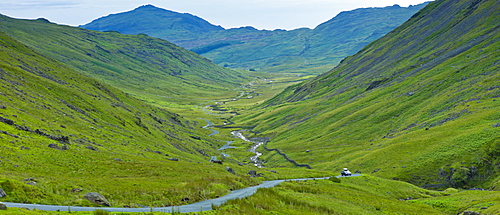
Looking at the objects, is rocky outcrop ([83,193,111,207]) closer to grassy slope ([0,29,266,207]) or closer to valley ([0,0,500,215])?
valley ([0,0,500,215])

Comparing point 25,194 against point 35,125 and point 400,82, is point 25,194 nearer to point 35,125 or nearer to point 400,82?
point 35,125

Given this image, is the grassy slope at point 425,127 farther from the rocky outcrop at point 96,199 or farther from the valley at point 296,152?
the rocky outcrop at point 96,199

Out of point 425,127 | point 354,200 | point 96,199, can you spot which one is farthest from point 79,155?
point 425,127

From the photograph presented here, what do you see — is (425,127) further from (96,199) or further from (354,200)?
(96,199)

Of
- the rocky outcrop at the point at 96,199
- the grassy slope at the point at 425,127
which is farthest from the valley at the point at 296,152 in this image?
the rocky outcrop at the point at 96,199

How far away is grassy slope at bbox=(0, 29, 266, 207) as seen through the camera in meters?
40.0

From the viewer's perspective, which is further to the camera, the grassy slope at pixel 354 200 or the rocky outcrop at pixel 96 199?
the grassy slope at pixel 354 200

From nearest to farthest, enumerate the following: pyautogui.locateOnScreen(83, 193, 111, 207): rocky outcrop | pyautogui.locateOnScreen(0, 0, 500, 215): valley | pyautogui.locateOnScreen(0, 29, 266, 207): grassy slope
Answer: pyautogui.locateOnScreen(83, 193, 111, 207): rocky outcrop → pyautogui.locateOnScreen(0, 29, 266, 207): grassy slope → pyautogui.locateOnScreen(0, 0, 500, 215): valley

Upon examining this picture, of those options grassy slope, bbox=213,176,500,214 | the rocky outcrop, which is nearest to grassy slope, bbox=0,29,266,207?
the rocky outcrop

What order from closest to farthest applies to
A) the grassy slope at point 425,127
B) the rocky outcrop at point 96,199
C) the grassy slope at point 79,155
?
1. the rocky outcrop at point 96,199
2. the grassy slope at point 79,155
3. the grassy slope at point 425,127

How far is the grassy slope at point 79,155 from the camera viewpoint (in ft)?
131

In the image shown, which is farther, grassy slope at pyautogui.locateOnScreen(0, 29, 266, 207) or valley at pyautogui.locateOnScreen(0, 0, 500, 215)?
valley at pyautogui.locateOnScreen(0, 0, 500, 215)

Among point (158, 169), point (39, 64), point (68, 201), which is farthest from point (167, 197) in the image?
point (39, 64)

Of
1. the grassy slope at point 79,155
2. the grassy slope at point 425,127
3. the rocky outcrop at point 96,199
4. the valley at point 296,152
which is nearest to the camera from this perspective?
the rocky outcrop at point 96,199
